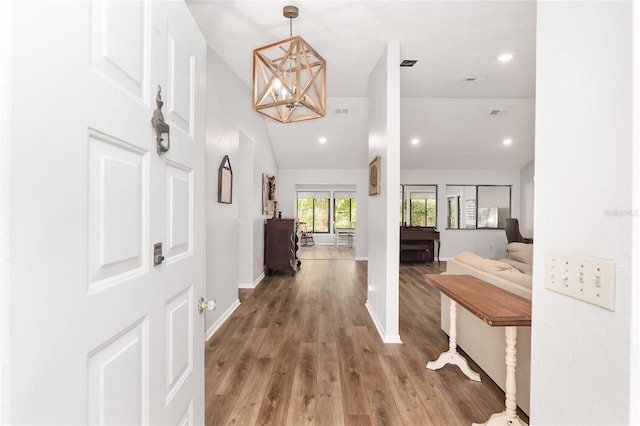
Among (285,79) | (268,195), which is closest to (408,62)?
(285,79)

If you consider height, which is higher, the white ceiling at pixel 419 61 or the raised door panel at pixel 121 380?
the white ceiling at pixel 419 61

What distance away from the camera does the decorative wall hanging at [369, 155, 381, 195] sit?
10.9 feet

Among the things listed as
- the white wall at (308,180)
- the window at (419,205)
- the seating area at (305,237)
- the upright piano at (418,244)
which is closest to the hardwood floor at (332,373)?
the upright piano at (418,244)

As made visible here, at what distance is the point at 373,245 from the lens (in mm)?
3652

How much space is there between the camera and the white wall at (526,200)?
7641mm

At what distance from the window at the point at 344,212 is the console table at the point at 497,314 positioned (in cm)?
Answer: 937

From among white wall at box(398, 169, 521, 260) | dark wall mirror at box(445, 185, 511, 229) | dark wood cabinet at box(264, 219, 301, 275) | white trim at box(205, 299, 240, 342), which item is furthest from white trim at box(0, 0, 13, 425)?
dark wall mirror at box(445, 185, 511, 229)

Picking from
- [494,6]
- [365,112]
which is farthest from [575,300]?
[365,112]

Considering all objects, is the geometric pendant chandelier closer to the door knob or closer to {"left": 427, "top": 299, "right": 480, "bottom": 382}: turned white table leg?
the door knob

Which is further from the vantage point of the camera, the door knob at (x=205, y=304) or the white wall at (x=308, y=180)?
the white wall at (x=308, y=180)

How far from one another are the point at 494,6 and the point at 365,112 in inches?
127

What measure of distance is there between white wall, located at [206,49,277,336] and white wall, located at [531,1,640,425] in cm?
266

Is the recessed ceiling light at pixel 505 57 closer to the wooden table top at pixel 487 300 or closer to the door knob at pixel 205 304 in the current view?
the wooden table top at pixel 487 300

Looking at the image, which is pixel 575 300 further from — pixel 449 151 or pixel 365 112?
pixel 449 151
